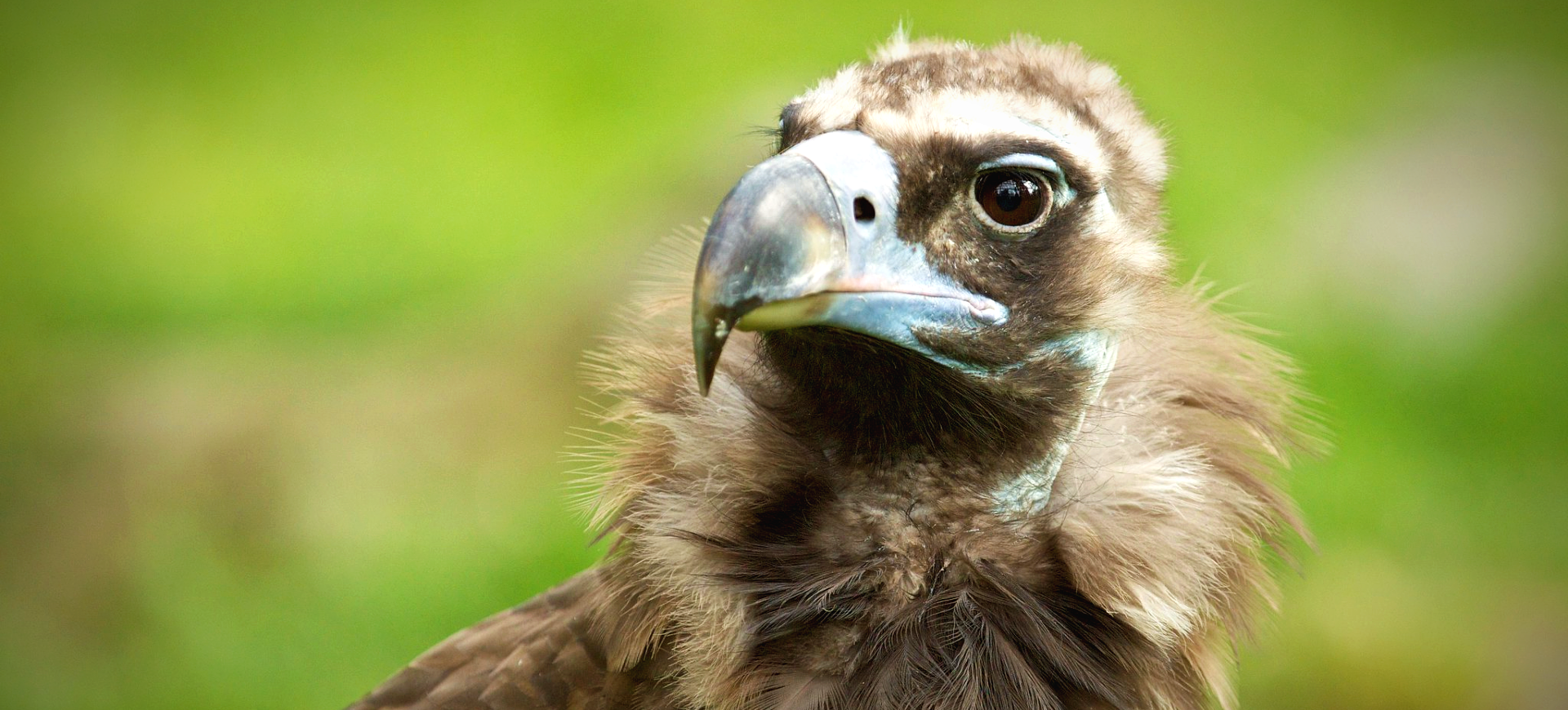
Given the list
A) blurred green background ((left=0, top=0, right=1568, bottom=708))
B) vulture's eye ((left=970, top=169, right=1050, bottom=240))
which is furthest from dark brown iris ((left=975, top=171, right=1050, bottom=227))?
blurred green background ((left=0, top=0, right=1568, bottom=708))

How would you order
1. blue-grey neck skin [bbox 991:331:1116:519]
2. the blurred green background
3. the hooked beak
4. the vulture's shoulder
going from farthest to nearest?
the blurred green background → the vulture's shoulder → blue-grey neck skin [bbox 991:331:1116:519] → the hooked beak

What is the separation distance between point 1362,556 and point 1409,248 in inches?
78.3

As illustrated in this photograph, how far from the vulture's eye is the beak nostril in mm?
180

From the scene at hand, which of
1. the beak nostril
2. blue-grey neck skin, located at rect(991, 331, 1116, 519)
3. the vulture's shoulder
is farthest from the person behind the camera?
the vulture's shoulder

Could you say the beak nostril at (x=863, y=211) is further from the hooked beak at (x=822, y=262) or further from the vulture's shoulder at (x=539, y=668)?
A: the vulture's shoulder at (x=539, y=668)

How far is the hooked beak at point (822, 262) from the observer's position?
1556mm

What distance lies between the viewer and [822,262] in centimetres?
162

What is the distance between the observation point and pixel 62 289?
19.6ft

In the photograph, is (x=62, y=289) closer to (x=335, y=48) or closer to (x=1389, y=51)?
(x=335, y=48)

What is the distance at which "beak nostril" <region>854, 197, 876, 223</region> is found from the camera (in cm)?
169

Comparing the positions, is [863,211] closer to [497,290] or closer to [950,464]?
[950,464]

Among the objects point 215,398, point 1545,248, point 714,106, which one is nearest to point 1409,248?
point 1545,248

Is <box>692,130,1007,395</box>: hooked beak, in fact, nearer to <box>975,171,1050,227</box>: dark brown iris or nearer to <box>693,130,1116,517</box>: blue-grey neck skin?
<box>693,130,1116,517</box>: blue-grey neck skin

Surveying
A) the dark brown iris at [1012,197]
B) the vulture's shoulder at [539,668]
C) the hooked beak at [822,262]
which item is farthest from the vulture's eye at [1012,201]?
the vulture's shoulder at [539,668]
